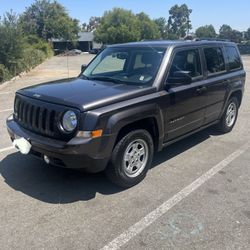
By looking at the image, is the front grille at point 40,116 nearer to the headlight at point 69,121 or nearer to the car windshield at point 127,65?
the headlight at point 69,121

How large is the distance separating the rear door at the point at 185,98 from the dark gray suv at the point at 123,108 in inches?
0.6

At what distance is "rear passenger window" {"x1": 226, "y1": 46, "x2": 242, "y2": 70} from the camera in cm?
671

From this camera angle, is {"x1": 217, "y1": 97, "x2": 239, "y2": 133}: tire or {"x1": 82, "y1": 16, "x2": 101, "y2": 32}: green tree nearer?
{"x1": 217, "y1": 97, "x2": 239, "y2": 133}: tire

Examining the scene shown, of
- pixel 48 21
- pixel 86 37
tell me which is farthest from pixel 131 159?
pixel 86 37

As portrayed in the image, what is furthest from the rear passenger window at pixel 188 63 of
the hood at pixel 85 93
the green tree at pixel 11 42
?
the green tree at pixel 11 42

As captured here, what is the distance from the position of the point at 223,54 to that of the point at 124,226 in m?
4.19

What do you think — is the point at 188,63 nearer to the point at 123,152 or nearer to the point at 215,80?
the point at 215,80

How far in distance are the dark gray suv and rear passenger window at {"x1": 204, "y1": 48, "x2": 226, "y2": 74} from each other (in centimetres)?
2

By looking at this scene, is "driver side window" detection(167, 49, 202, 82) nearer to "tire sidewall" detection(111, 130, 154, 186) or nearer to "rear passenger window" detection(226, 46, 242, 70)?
"tire sidewall" detection(111, 130, 154, 186)

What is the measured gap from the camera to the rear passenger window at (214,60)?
19.4 feet

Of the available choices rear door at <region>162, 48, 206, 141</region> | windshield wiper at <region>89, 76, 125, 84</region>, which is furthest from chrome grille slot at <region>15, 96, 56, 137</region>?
rear door at <region>162, 48, 206, 141</region>

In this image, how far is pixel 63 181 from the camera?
468 cm

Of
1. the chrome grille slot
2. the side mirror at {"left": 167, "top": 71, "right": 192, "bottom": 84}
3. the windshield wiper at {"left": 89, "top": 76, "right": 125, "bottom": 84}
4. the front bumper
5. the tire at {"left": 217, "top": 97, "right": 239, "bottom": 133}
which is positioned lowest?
the tire at {"left": 217, "top": 97, "right": 239, "bottom": 133}

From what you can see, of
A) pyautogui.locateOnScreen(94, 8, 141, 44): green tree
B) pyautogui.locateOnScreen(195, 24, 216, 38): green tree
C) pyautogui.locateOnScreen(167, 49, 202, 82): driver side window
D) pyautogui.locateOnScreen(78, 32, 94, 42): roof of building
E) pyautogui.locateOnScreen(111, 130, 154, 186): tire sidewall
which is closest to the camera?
pyautogui.locateOnScreen(111, 130, 154, 186): tire sidewall
